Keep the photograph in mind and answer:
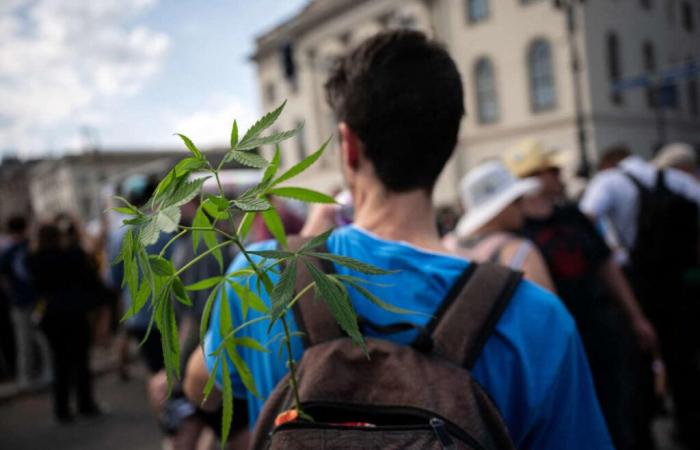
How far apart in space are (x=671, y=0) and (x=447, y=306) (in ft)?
96.8

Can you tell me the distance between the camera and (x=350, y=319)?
0.63 m

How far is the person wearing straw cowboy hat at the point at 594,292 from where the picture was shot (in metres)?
2.57

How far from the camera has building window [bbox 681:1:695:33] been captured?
2544cm

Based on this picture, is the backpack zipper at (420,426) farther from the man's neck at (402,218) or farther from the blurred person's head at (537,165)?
the blurred person's head at (537,165)


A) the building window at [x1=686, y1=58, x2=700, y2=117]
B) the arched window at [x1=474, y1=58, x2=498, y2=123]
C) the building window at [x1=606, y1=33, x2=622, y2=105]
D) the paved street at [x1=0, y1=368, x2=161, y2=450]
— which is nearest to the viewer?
the paved street at [x1=0, y1=368, x2=161, y2=450]

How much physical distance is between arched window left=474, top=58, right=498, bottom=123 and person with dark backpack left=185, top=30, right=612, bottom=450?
71.0ft

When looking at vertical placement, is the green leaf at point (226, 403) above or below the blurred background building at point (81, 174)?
below

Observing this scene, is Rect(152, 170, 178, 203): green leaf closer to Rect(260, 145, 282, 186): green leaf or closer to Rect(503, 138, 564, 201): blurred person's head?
Rect(260, 145, 282, 186): green leaf

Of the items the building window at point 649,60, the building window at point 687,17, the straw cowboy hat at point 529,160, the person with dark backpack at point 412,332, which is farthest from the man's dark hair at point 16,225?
the building window at point 687,17

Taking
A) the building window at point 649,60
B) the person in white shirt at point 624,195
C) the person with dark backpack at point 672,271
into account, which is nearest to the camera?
the person with dark backpack at point 672,271

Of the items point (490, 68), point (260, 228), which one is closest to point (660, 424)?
point (260, 228)

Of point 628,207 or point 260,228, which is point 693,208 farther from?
point 260,228

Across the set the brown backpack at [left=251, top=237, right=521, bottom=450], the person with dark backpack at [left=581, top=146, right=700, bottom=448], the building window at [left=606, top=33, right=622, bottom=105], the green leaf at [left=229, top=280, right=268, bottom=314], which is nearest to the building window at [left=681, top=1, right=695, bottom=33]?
the building window at [left=606, top=33, right=622, bottom=105]

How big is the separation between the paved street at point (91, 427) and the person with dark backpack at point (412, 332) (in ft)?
14.1
